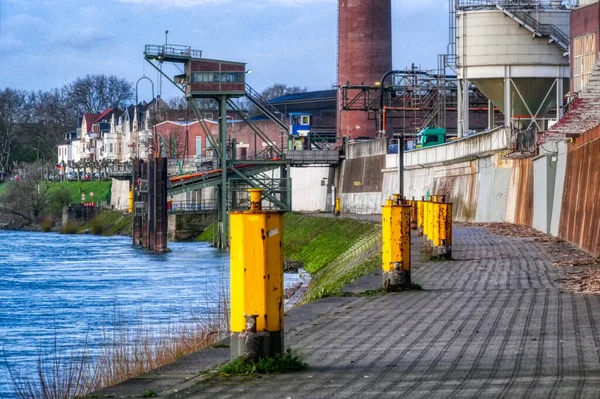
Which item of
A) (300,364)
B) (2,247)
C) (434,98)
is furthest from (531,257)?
(434,98)

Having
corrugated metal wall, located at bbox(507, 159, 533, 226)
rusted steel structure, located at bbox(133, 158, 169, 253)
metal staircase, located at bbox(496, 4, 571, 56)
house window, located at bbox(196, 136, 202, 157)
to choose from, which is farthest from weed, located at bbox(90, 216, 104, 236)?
corrugated metal wall, located at bbox(507, 159, 533, 226)

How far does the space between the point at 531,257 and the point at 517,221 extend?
18.9m

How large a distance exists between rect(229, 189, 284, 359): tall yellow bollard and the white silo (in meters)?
46.3

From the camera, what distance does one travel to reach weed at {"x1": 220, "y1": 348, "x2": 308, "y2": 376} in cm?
914

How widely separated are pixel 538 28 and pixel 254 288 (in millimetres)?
48689

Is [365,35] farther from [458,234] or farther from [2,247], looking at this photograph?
[458,234]

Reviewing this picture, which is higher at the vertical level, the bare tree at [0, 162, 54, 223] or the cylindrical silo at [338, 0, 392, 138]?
the cylindrical silo at [338, 0, 392, 138]

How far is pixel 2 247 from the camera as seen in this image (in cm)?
6819

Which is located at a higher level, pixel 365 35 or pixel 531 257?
pixel 365 35

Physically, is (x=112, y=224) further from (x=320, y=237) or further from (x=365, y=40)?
(x=320, y=237)

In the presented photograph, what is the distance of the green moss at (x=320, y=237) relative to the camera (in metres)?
43.9

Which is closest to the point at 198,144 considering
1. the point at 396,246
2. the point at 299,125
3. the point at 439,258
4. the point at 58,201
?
the point at 58,201

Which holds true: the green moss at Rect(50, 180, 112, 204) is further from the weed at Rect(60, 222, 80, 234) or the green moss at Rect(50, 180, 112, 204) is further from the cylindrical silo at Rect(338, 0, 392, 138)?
the cylindrical silo at Rect(338, 0, 392, 138)

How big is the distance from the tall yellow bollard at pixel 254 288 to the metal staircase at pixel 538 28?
157 ft
